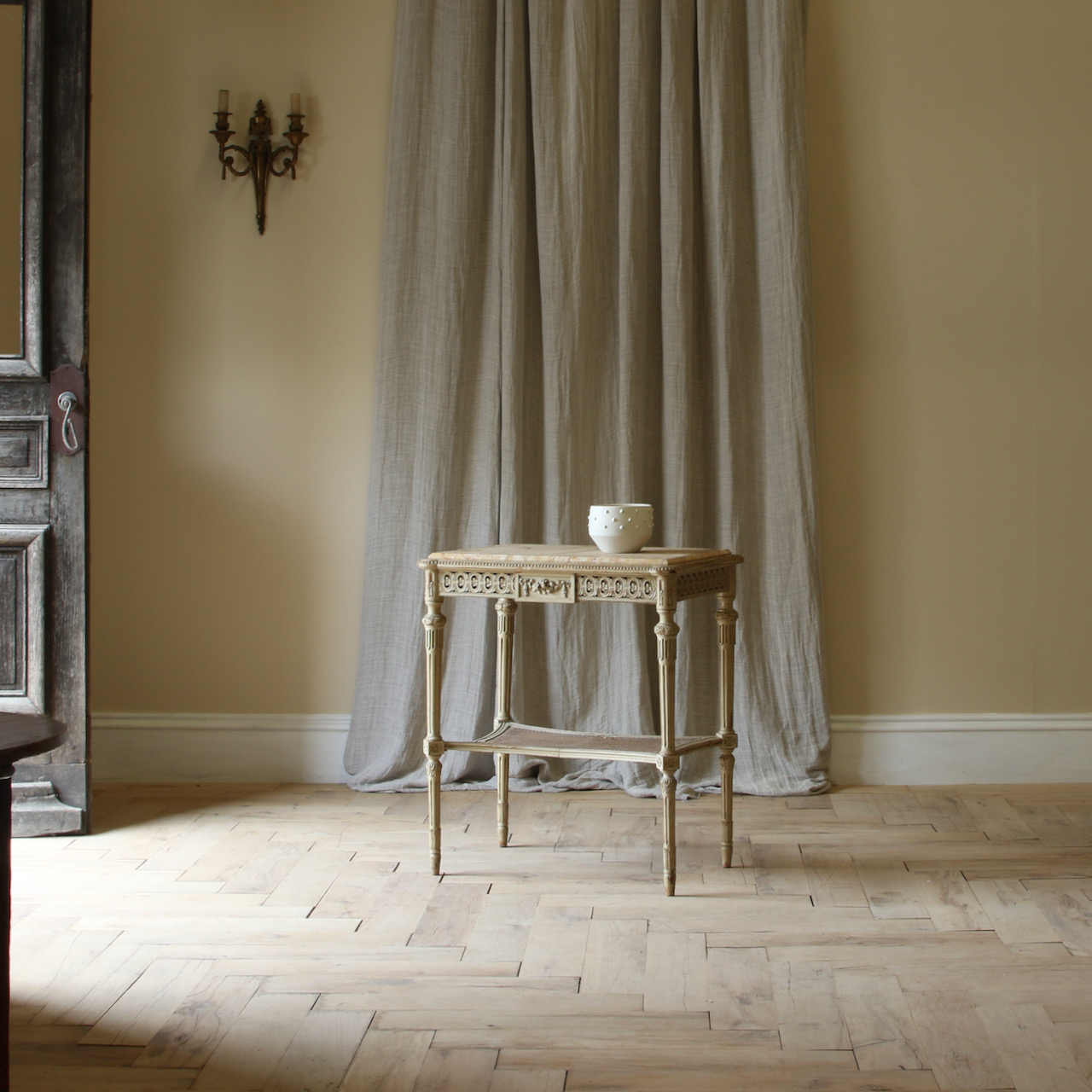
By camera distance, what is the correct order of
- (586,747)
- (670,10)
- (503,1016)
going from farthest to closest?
(670,10), (586,747), (503,1016)

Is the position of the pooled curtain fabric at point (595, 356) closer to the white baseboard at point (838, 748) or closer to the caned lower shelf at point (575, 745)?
the white baseboard at point (838, 748)

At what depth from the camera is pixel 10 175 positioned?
2.90 metres

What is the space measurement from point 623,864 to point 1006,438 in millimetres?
1654

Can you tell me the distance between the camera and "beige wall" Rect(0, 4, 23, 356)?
288 centimetres

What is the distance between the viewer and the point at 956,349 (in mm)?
3326

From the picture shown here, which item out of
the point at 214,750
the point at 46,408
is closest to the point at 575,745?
the point at 214,750

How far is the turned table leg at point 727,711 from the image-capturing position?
103 inches

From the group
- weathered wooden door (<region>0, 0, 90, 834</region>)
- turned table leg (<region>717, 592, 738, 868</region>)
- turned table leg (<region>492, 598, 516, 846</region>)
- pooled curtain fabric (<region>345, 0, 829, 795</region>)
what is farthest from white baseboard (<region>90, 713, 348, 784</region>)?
turned table leg (<region>717, 592, 738, 868</region>)

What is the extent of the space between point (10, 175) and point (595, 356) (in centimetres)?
154

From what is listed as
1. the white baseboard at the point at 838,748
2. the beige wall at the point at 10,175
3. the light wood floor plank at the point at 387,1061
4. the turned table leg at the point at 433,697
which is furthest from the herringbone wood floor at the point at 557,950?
the beige wall at the point at 10,175

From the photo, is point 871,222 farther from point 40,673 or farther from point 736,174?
point 40,673

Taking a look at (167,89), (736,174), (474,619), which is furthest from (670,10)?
(474,619)

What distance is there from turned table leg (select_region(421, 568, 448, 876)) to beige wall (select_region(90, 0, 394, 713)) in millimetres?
885

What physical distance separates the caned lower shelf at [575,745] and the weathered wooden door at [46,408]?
3.38ft
